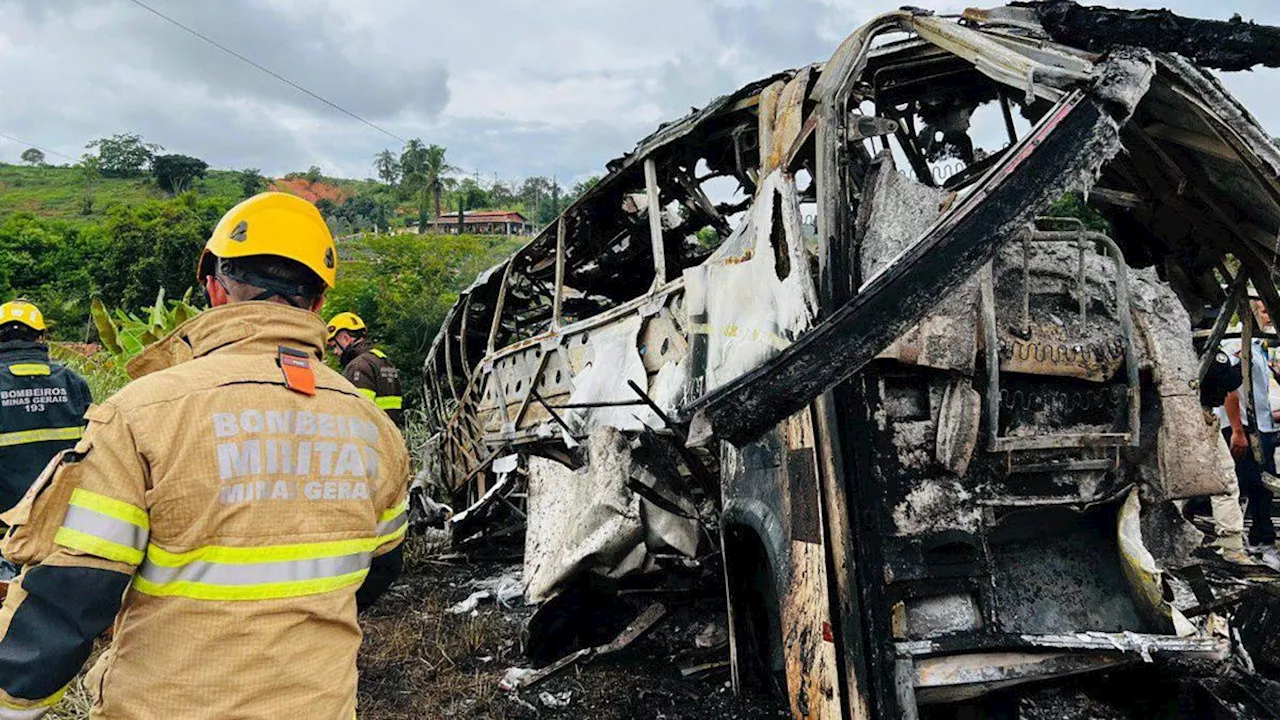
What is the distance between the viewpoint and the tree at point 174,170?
71.4 meters

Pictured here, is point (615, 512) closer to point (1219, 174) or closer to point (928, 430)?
point (928, 430)

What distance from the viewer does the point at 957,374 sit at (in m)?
2.53

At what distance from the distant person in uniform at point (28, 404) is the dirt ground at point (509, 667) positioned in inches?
79.1

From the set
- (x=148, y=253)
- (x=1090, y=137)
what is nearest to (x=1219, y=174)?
(x=1090, y=137)

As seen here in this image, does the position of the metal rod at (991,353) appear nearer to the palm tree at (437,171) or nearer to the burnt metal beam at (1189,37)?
the burnt metal beam at (1189,37)

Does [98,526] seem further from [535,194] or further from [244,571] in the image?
[535,194]

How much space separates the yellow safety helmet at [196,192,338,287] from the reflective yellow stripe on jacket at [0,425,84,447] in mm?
3269

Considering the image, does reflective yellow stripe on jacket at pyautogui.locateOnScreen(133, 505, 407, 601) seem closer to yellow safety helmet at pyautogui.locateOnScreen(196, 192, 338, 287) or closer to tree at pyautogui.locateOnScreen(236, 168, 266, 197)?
yellow safety helmet at pyautogui.locateOnScreen(196, 192, 338, 287)

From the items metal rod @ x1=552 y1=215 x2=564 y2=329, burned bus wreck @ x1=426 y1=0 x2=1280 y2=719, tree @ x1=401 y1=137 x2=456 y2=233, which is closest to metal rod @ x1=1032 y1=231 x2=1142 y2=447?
burned bus wreck @ x1=426 y1=0 x2=1280 y2=719

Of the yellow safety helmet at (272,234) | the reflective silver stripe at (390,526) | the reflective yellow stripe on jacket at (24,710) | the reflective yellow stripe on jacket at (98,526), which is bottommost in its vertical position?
the reflective yellow stripe on jacket at (24,710)

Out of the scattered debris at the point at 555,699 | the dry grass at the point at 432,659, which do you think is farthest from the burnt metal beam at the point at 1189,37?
the dry grass at the point at 432,659

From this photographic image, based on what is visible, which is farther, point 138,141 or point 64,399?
point 138,141

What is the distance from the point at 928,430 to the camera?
2510 millimetres

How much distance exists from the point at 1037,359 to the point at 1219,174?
1096mm
